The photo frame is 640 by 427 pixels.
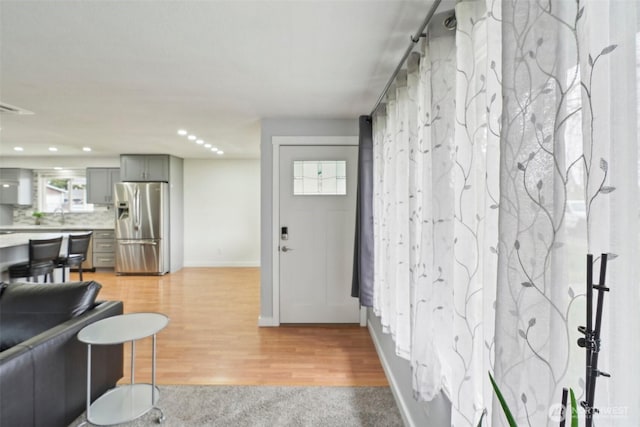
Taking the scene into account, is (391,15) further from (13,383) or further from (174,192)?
(174,192)

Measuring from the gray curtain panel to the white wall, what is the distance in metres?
4.27

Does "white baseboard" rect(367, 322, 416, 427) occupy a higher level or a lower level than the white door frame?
lower

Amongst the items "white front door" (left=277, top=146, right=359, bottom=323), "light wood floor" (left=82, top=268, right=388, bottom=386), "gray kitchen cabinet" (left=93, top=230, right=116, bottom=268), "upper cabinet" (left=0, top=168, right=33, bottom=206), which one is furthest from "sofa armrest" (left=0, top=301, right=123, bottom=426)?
"upper cabinet" (left=0, top=168, right=33, bottom=206)

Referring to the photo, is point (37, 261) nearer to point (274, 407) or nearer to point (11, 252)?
point (11, 252)

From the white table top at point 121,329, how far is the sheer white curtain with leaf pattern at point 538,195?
69.8 inches

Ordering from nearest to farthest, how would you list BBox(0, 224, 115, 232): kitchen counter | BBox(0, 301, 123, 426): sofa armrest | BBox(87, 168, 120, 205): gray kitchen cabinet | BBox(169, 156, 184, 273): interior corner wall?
BBox(0, 301, 123, 426): sofa armrest → BBox(0, 224, 115, 232): kitchen counter → BBox(169, 156, 184, 273): interior corner wall → BBox(87, 168, 120, 205): gray kitchen cabinet

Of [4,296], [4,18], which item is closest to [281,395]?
[4,296]

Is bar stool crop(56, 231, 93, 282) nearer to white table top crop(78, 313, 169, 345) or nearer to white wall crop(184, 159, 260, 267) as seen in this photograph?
white wall crop(184, 159, 260, 267)

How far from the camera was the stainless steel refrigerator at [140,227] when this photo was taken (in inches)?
237

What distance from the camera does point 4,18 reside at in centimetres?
170

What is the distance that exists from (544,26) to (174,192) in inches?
269

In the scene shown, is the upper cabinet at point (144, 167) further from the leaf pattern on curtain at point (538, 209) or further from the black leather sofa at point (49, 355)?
the leaf pattern on curtain at point (538, 209)

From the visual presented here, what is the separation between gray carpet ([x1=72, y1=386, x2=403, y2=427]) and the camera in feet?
6.72

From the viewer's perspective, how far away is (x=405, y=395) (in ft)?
6.73
